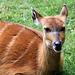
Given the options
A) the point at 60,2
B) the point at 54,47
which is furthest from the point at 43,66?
the point at 60,2

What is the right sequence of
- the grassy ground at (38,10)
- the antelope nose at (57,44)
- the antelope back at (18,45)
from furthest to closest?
1. the grassy ground at (38,10)
2. the antelope back at (18,45)
3. the antelope nose at (57,44)

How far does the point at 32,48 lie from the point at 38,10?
8.99ft

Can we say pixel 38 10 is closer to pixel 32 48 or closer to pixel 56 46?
pixel 32 48

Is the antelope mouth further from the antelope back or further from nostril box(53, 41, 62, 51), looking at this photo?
the antelope back

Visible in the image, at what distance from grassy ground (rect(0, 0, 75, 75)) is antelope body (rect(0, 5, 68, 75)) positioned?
1.10 m

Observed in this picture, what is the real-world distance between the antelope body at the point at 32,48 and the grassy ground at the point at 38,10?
3.61ft

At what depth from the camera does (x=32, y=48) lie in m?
3.82

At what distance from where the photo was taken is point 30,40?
155 inches

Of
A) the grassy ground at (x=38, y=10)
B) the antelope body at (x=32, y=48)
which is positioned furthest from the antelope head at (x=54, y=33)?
the grassy ground at (x=38, y=10)

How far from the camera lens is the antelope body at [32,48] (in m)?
3.22

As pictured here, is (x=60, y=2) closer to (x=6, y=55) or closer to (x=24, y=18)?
(x=24, y=18)

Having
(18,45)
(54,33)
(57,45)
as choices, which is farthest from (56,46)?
(18,45)

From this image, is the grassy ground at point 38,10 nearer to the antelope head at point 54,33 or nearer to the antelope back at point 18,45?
the antelope back at point 18,45

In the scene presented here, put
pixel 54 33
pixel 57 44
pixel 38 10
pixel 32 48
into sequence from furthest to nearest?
1. pixel 38 10
2. pixel 32 48
3. pixel 54 33
4. pixel 57 44
